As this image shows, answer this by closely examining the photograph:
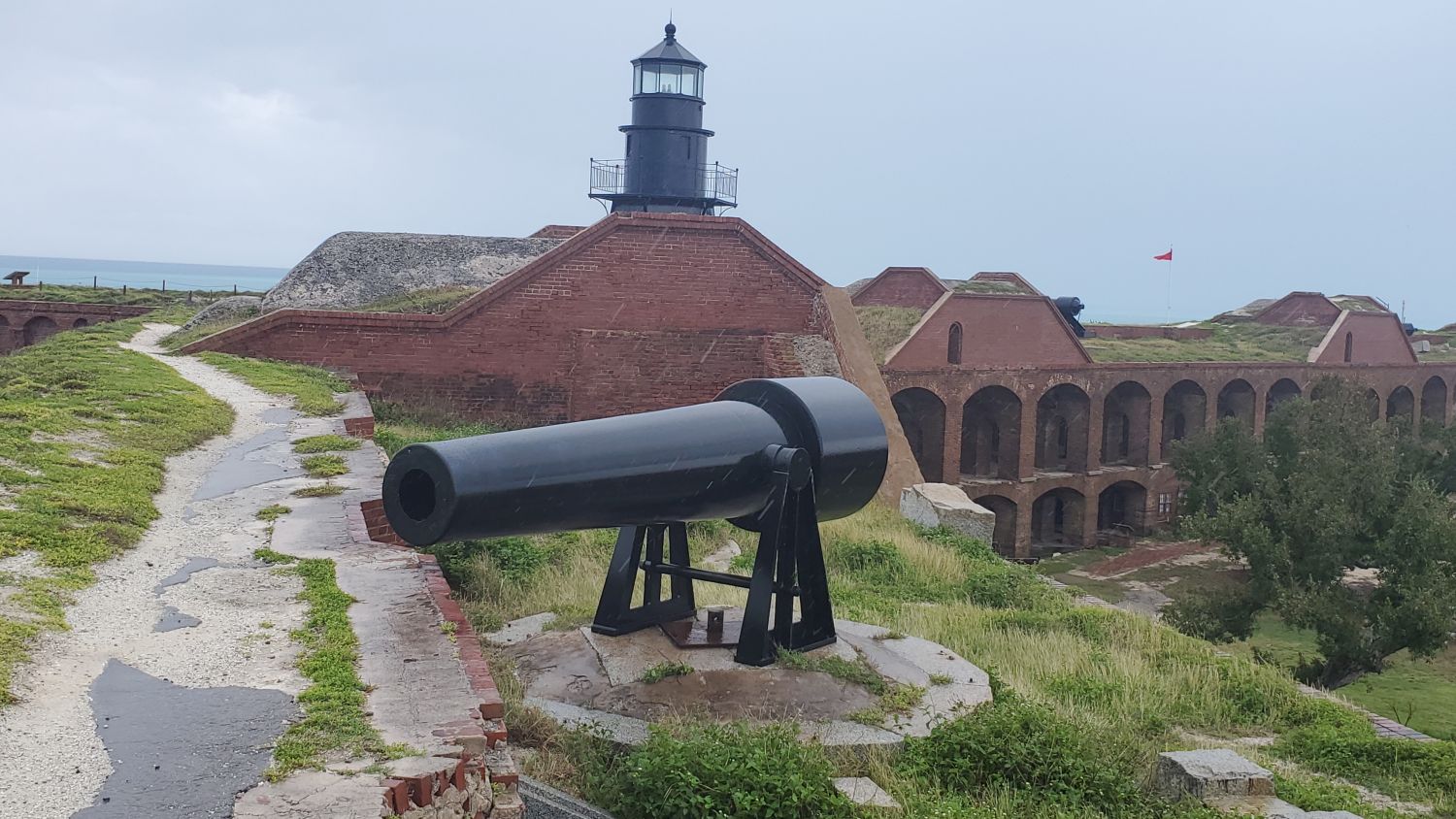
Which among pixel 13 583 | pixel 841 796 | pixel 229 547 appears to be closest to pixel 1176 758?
pixel 841 796

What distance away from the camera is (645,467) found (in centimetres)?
458

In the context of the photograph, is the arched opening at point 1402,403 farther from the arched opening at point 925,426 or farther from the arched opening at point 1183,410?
the arched opening at point 925,426

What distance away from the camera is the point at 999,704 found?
5488mm

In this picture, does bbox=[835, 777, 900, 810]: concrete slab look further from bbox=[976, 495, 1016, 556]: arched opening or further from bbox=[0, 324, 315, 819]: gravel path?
bbox=[976, 495, 1016, 556]: arched opening

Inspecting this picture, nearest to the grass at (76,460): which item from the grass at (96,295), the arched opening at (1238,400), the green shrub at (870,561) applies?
the green shrub at (870,561)

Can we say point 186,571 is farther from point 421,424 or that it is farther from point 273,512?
point 421,424

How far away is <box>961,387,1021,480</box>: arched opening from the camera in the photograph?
28.4m

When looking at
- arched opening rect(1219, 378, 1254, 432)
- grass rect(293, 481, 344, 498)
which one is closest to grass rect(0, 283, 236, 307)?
grass rect(293, 481, 344, 498)

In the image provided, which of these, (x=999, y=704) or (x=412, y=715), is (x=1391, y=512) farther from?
(x=412, y=715)

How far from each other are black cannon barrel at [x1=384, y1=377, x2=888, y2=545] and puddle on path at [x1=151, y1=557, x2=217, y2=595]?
1.48m

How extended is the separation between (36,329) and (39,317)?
0.96 ft

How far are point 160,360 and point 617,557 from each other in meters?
9.74

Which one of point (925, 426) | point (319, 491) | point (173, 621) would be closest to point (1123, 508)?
point (925, 426)

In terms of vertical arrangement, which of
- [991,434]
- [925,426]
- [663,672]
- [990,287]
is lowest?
[991,434]
